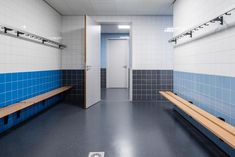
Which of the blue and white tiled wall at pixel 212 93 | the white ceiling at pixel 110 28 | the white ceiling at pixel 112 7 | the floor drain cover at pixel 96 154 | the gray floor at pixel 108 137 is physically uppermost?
the white ceiling at pixel 110 28

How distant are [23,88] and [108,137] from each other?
1979 millimetres

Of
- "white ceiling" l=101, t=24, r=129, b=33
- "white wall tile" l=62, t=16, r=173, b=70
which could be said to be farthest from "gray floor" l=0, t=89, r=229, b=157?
"white ceiling" l=101, t=24, r=129, b=33

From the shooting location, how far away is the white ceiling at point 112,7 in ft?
14.9

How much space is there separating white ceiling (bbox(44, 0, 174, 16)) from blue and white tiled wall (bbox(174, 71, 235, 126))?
6.87 feet

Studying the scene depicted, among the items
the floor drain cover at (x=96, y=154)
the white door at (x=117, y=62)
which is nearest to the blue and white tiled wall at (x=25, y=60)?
the floor drain cover at (x=96, y=154)

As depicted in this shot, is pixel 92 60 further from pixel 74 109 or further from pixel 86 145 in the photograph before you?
pixel 86 145

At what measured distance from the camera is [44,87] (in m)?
4.46

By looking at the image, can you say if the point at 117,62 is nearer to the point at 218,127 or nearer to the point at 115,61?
the point at 115,61

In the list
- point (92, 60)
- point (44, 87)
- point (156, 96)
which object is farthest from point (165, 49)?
point (44, 87)

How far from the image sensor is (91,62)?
5051 millimetres

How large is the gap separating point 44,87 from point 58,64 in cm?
125

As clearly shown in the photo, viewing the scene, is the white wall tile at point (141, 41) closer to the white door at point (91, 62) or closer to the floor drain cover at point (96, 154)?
the white door at point (91, 62)

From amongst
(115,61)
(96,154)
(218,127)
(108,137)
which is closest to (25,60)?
(108,137)

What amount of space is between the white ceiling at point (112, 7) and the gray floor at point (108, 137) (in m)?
2.75
